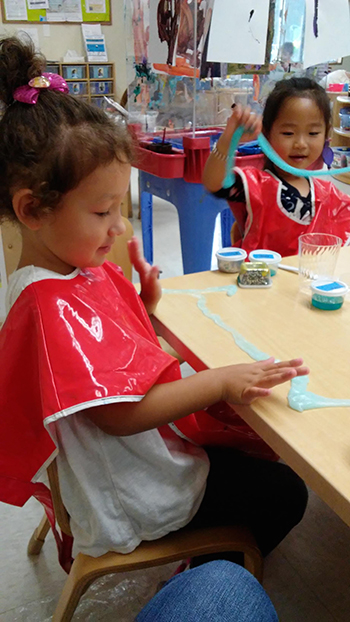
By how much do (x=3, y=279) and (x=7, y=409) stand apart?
1.62 m

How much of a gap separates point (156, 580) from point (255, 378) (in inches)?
28.6

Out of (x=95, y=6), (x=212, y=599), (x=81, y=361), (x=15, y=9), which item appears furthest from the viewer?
(x=95, y=6)

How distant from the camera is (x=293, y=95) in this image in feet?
4.72

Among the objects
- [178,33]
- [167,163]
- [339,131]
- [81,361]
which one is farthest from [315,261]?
[339,131]

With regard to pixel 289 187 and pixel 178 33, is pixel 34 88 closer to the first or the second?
pixel 289 187

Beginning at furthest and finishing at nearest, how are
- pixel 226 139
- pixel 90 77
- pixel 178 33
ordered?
pixel 90 77, pixel 178 33, pixel 226 139

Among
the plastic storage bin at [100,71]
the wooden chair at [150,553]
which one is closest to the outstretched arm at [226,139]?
the wooden chair at [150,553]

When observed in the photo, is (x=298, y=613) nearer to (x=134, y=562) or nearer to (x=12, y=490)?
(x=134, y=562)

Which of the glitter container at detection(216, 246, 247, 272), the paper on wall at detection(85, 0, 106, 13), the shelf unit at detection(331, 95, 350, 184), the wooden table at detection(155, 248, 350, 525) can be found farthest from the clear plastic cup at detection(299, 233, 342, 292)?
the paper on wall at detection(85, 0, 106, 13)

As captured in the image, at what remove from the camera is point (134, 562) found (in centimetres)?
80

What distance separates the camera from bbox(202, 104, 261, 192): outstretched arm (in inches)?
46.0

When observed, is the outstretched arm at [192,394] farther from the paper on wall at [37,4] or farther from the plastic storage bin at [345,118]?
the paper on wall at [37,4]

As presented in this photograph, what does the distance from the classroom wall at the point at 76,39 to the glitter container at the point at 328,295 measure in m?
5.45

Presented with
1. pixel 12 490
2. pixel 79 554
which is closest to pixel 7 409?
pixel 12 490
